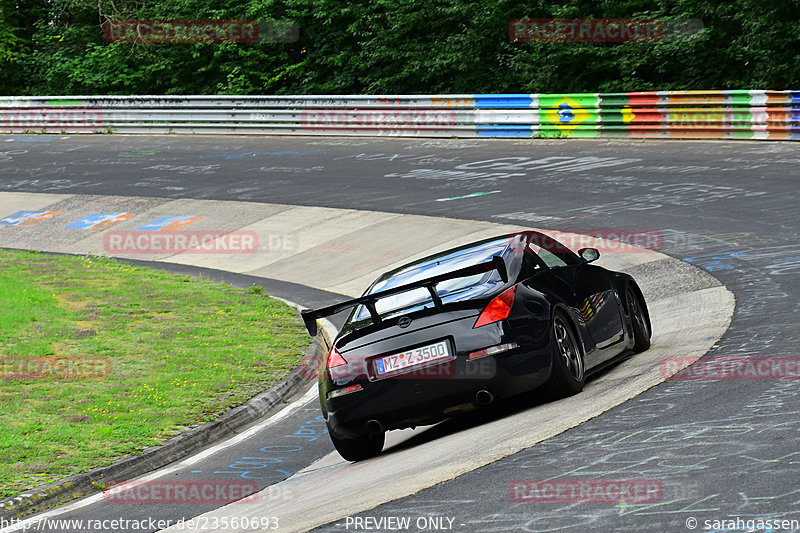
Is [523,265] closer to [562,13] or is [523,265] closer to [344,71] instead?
[562,13]

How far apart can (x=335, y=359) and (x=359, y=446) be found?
2.29 feet

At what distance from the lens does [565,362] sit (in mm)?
7961

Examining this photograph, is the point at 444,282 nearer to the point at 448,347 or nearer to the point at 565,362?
the point at 448,347

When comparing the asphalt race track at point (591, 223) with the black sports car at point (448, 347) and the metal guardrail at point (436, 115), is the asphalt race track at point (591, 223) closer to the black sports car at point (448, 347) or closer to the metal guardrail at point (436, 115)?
the black sports car at point (448, 347)

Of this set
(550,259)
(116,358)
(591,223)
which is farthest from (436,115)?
(550,259)

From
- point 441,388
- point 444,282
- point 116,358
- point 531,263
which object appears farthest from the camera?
point 116,358

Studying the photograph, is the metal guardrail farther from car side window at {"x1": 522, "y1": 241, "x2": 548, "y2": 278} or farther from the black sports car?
the black sports car

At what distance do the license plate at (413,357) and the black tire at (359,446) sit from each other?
23.9 inches

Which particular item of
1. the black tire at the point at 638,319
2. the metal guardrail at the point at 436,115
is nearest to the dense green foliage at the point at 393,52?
the metal guardrail at the point at 436,115

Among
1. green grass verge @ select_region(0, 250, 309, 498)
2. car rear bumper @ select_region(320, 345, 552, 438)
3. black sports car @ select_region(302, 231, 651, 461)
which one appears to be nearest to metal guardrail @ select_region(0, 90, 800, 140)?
green grass verge @ select_region(0, 250, 309, 498)

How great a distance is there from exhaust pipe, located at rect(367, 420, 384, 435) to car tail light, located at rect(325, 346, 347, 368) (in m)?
0.47

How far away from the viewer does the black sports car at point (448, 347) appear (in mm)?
7543

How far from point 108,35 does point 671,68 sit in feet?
77.5

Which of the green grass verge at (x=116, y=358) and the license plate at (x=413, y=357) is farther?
the green grass verge at (x=116, y=358)
